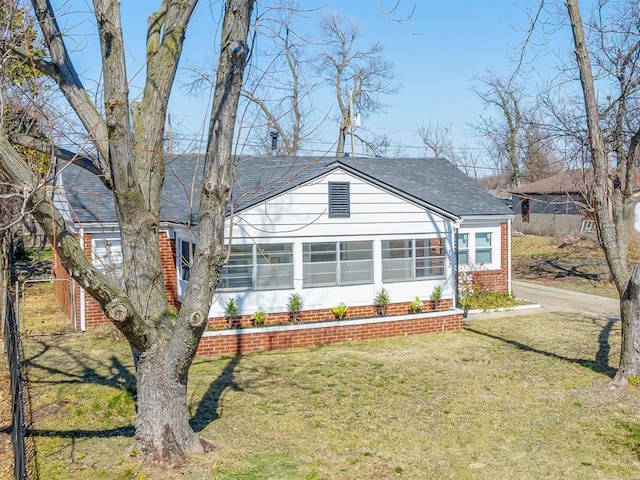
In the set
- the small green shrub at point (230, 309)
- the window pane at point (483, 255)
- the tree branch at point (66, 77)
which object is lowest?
the small green shrub at point (230, 309)

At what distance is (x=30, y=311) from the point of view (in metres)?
16.6

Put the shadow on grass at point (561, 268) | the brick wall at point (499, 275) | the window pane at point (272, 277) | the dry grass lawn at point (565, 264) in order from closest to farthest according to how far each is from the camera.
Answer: the window pane at point (272, 277) → the brick wall at point (499, 275) → the dry grass lawn at point (565, 264) → the shadow on grass at point (561, 268)

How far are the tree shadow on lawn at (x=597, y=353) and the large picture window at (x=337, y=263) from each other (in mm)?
2814

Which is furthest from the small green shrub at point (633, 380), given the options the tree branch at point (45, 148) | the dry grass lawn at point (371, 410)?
the tree branch at point (45, 148)

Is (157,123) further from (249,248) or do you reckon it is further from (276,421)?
(249,248)

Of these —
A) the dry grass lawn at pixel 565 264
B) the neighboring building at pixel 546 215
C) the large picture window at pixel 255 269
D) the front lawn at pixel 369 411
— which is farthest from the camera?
the neighboring building at pixel 546 215

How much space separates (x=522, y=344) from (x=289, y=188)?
19.1 feet

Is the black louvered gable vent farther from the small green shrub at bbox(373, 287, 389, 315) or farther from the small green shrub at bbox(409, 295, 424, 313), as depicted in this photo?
the small green shrub at bbox(409, 295, 424, 313)

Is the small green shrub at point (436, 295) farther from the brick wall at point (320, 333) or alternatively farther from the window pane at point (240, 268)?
the window pane at point (240, 268)

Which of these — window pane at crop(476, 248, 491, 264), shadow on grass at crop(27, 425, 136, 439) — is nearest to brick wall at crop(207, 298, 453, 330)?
window pane at crop(476, 248, 491, 264)

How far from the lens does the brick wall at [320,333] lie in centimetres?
1191

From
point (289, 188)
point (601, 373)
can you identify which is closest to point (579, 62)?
point (601, 373)

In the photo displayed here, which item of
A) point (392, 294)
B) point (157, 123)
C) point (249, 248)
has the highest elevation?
point (157, 123)

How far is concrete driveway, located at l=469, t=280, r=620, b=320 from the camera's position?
52.2 ft
